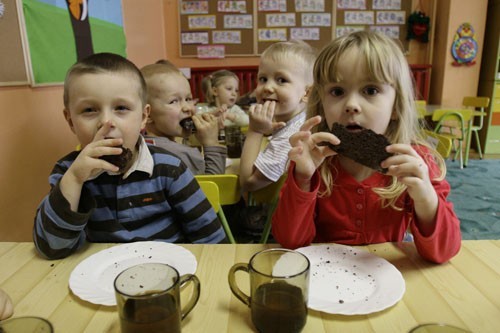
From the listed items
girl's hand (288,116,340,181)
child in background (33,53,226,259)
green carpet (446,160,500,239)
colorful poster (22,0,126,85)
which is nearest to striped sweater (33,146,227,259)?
child in background (33,53,226,259)

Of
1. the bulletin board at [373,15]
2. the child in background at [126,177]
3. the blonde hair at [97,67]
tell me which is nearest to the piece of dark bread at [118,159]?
the child in background at [126,177]

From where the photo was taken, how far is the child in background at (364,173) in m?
0.87

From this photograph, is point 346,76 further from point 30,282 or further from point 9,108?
point 9,108

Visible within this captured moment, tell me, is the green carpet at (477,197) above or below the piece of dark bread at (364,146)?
below

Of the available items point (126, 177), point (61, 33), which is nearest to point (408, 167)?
point (126, 177)

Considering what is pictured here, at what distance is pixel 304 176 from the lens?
3.26ft

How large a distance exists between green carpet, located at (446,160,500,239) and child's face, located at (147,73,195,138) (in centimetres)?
233

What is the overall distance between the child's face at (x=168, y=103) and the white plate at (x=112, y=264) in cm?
110

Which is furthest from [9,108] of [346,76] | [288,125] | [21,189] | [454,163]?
[454,163]

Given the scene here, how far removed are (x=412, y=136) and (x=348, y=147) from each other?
408mm

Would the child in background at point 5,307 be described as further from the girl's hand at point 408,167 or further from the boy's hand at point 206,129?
the boy's hand at point 206,129

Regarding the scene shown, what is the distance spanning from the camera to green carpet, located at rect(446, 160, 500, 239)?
301 centimetres

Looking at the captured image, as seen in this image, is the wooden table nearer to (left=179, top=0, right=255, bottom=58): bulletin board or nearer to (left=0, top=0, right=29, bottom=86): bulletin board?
(left=0, top=0, right=29, bottom=86): bulletin board

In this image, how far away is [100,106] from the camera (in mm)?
1154
